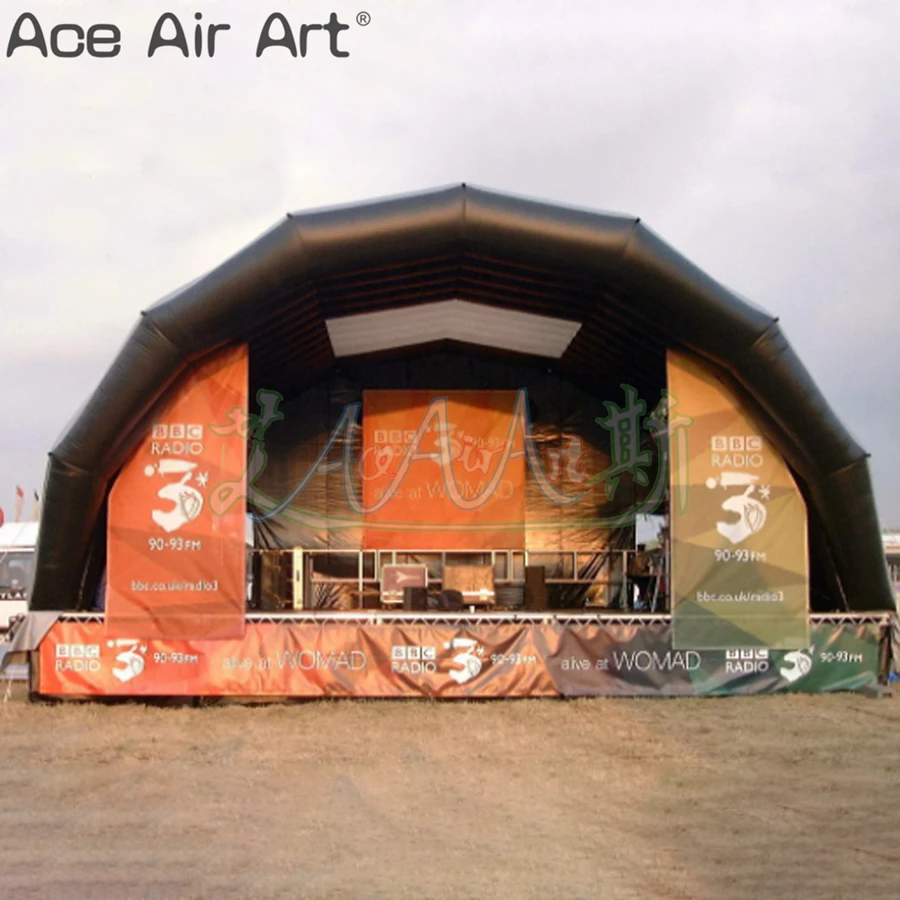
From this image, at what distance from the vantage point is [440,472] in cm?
1399

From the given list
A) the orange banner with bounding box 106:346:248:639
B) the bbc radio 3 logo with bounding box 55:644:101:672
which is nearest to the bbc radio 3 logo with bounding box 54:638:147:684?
the bbc radio 3 logo with bounding box 55:644:101:672

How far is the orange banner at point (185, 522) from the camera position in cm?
1002

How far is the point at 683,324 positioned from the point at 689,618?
2725 mm

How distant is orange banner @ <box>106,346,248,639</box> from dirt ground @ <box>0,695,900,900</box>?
34.3 inches

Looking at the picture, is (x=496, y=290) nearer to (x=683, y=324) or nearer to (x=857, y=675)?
(x=683, y=324)

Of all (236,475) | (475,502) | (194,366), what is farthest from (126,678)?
(475,502)

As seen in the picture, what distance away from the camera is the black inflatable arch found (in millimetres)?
9492

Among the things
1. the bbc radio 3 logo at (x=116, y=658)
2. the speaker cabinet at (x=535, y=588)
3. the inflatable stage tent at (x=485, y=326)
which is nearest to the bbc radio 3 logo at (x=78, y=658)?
the bbc radio 3 logo at (x=116, y=658)

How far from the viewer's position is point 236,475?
1030 cm

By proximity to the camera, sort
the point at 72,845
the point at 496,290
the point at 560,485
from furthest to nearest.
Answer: the point at 560,485 → the point at 496,290 → the point at 72,845

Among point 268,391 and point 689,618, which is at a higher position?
point 268,391

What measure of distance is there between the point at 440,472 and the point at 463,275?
12.1 ft

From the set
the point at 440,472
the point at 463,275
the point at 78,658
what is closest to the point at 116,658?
the point at 78,658

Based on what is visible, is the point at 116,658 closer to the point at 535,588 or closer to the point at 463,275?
the point at 463,275
